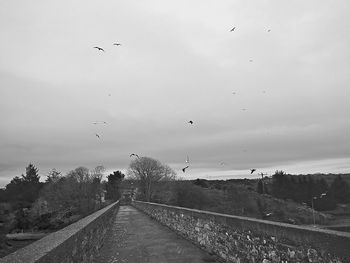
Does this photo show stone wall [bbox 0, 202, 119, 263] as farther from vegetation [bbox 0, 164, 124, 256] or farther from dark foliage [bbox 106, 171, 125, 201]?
dark foliage [bbox 106, 171, 125, 201]

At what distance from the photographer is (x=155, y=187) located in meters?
79.4

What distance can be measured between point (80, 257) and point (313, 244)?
3.84 meters

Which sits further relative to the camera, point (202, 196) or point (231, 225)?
point (202, 196)

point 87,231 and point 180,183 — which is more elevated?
point 180,183

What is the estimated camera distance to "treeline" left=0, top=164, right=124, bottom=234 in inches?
1580

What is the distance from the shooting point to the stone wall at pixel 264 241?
404 cm

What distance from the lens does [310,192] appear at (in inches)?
3964

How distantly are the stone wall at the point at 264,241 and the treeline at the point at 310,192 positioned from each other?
311 ft

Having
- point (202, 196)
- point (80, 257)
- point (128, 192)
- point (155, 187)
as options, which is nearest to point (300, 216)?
point (202, 196)

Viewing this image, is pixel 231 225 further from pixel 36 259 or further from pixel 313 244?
pixel 36 259

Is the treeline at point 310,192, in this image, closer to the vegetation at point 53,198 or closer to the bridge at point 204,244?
the vegetation at point 53,198

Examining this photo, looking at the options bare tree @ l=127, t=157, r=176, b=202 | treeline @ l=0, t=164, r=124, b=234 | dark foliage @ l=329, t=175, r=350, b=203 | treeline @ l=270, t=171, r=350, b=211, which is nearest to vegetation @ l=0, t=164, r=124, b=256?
treeline @ l=0, t=164, r=124, b=234

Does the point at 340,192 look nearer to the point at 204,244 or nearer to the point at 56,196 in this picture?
the point at 56,196

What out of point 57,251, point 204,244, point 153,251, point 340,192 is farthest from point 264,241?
point 340,192
